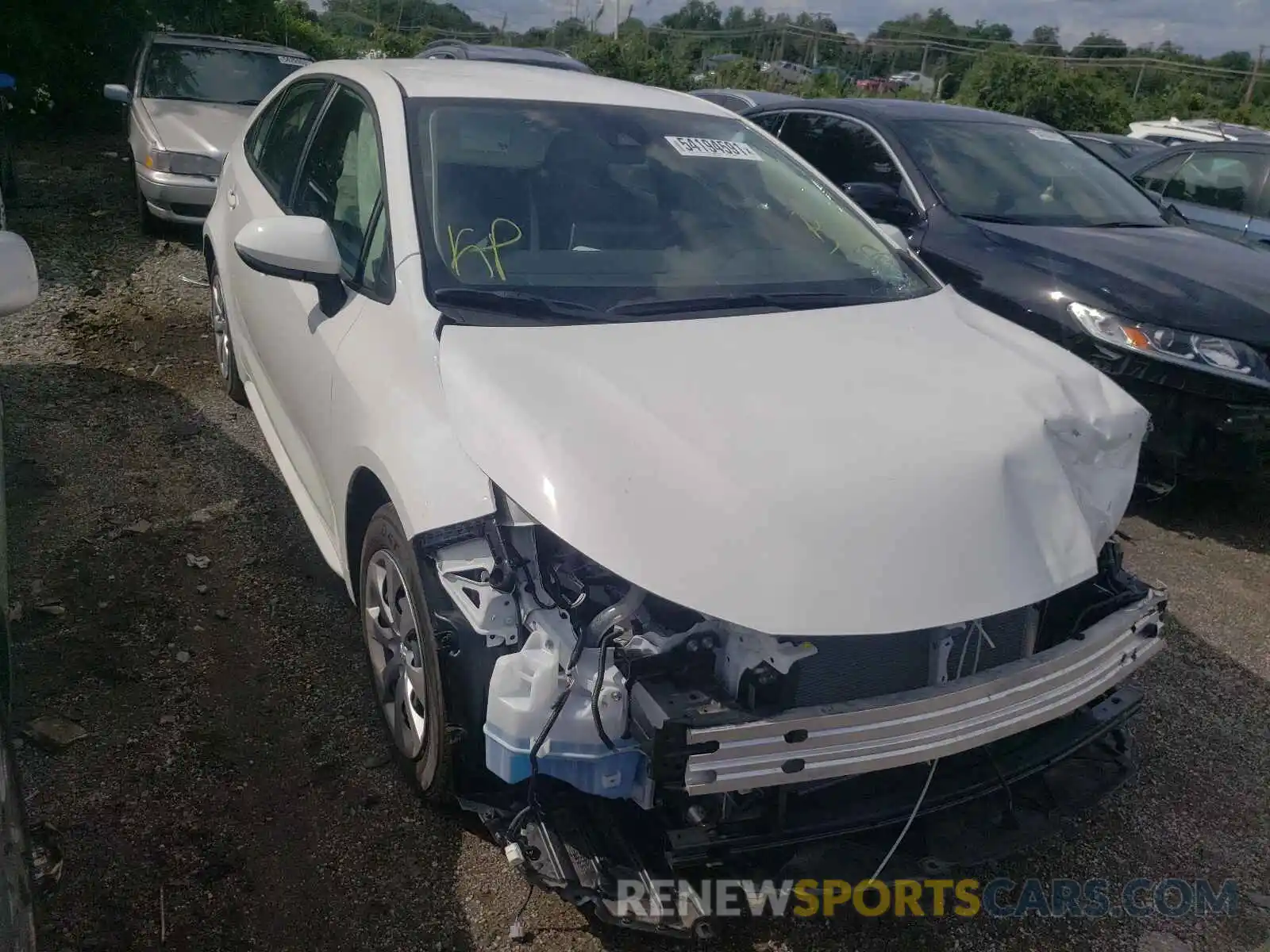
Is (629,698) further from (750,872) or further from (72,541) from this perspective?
(72,541)

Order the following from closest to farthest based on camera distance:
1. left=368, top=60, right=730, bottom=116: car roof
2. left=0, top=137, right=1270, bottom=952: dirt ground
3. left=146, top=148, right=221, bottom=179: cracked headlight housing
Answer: left=0, top=137, right=1270, bottom=952: dirt ground
left=368, top=60, right=730, bottom=116: car roof
left=146, top=148, right=221, bottom=179: cracked headlight housing

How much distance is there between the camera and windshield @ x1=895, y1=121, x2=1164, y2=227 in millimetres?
5398

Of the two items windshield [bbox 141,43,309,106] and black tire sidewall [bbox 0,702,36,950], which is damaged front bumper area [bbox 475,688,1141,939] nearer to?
black tire sidewall [bbox 0,702,36,950]

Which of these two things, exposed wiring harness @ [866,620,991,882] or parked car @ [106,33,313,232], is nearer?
exposed wiring harness @ [866,620,991,882]

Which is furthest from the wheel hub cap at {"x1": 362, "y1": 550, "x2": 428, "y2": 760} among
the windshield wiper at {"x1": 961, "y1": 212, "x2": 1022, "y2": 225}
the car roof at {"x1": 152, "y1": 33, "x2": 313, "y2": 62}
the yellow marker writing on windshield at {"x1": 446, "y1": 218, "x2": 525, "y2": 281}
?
the car roof at {"x1": 152, "y1": 33, "x2": 313, "y2": 62}

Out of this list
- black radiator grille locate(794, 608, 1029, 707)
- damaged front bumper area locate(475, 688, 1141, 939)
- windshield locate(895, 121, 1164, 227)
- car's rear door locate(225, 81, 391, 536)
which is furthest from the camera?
windshield locate(895, 121, 1164, 227)

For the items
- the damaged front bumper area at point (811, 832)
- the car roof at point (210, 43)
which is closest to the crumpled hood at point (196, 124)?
the car roof at point (210, 43)

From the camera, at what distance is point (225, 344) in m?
5.08

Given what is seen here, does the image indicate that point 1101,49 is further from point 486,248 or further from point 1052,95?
point 486,248

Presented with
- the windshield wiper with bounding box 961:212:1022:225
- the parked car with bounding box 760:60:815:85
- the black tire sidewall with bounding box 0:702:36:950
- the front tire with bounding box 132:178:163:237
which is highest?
the windshield wiper with bounding box 961:212:1022:225

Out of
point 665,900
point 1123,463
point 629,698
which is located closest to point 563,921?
point 665,900

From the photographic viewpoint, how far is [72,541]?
384 centimetres

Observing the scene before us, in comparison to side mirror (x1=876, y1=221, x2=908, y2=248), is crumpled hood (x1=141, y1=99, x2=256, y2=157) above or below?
below

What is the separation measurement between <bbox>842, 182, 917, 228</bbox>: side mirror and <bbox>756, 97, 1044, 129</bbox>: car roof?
Result: 1.99 feet
